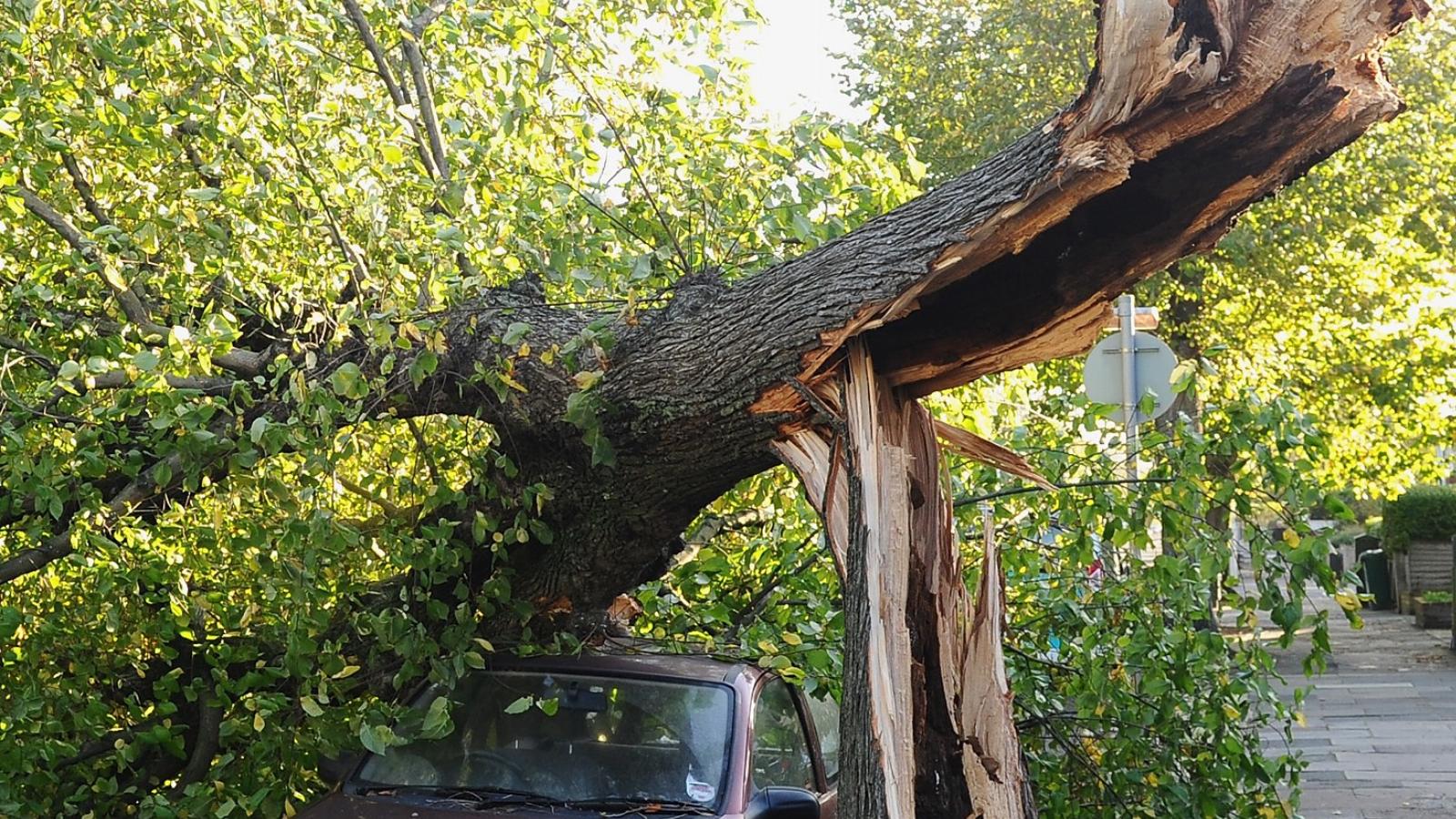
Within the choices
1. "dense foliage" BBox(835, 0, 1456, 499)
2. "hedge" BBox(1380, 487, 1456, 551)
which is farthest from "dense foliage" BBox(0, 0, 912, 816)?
"hedge" BBox(1380, 487, 1456, 551)

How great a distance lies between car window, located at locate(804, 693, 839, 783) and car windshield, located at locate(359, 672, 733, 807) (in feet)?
2.57

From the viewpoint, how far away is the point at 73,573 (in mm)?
7410

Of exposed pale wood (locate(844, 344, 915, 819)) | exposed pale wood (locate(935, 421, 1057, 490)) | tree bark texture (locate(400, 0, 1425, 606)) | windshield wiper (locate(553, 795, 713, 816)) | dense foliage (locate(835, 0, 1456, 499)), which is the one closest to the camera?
tree bark texture (locate(400, 0, 1425, 606))

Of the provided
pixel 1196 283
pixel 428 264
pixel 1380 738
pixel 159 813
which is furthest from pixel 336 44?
pixel 1196 283

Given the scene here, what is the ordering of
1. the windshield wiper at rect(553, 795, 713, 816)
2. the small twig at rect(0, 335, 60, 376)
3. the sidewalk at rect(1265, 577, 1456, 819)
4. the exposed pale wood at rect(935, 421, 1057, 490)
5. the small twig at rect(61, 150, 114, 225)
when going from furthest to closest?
the sidewalk at rect(1265, 577, 1456, 819) → the small twig at rect(61, 150, 114, 225) → the small twig at rect(0, 335, 60, 376) → the exposed pale wood at rect(935, 421, 1057, 490) → the windshield wiper at rect(553, 795, 713, 816)

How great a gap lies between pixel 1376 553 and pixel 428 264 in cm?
2712

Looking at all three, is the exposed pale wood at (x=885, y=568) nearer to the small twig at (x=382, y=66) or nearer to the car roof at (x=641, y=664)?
the car roof at (x=641, y=664)

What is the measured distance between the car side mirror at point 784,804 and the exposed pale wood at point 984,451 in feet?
4.29

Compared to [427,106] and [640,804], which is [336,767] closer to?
[640,804]

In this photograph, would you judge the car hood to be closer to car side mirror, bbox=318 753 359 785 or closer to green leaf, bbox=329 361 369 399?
car side mirror, bbox=318 753 359 785

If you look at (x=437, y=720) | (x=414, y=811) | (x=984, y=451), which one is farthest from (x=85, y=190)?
(x=984, y=451)

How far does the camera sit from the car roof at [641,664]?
600 centimetres

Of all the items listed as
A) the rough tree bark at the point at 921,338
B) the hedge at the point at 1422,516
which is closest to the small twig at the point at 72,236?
the rough tree bark at the point at 921,338

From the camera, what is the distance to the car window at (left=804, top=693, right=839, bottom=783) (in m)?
6.45
